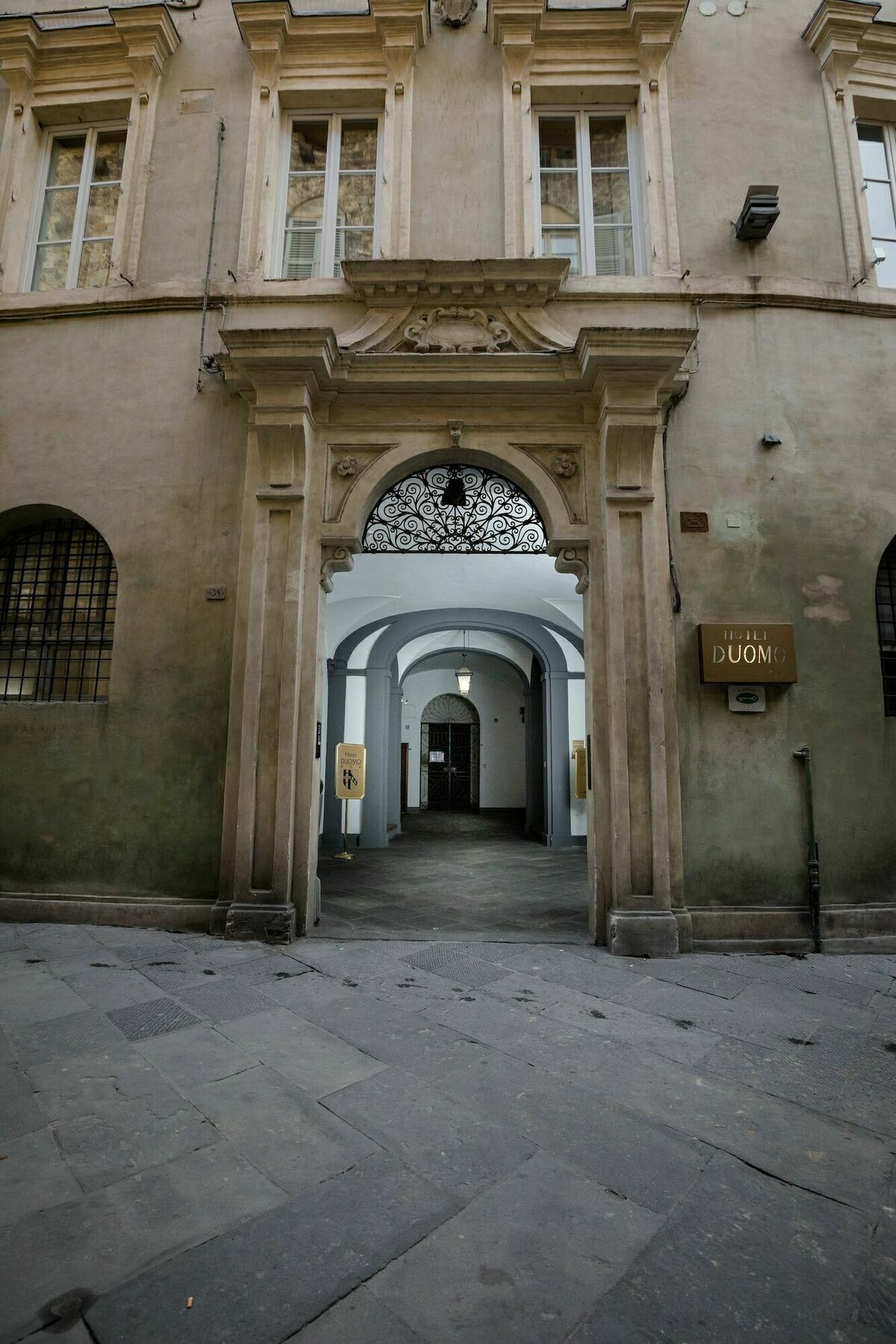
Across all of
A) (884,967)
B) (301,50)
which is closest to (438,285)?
(301,50)

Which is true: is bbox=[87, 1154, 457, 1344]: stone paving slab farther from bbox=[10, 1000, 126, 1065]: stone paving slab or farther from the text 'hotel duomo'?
the text 'hotel duomo'

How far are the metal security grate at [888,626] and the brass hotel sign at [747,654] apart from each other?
3.01 ft

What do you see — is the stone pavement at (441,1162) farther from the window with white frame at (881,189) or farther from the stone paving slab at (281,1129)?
the window with white frame at (881,189)

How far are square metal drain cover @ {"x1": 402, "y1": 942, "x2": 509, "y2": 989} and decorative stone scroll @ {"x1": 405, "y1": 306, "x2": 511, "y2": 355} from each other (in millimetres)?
4583

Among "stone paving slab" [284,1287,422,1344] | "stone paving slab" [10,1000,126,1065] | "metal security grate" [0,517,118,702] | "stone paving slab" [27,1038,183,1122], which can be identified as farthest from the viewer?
"metal security grate" [0,517,118,702]

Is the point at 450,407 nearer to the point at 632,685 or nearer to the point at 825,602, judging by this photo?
the point at 632,685

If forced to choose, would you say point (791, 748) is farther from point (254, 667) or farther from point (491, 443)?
point (254, 667)

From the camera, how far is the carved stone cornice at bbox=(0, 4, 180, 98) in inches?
236

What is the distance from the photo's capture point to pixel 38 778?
527 centimetres

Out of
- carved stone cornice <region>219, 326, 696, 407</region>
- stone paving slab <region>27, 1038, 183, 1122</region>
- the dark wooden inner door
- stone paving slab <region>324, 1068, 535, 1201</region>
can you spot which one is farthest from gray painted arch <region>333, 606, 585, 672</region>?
stone paving slab <region>324, 1068, 535, 1201</region>

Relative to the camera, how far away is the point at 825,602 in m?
5.13

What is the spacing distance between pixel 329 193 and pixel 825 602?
18.6ft

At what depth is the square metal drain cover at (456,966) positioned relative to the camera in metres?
4.05

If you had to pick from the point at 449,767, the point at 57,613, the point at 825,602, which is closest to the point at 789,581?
the point at 825,602
